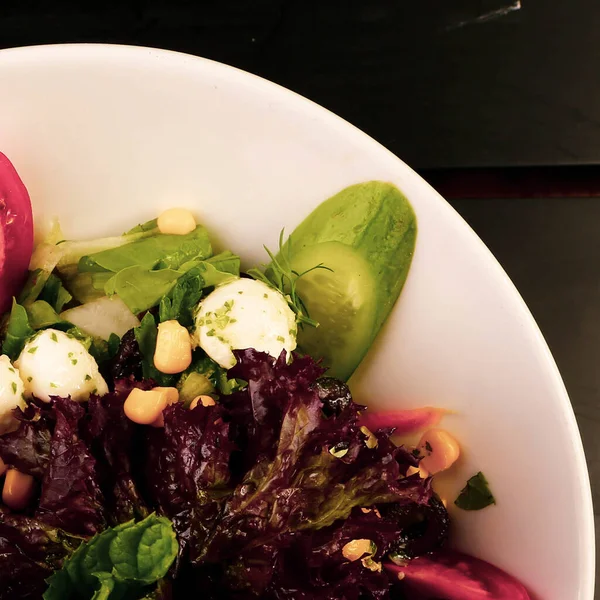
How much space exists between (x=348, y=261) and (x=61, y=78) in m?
0.52

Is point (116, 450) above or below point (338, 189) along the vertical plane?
below

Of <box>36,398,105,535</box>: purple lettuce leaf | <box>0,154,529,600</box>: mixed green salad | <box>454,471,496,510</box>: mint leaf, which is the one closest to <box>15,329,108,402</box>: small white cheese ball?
<box>0,154,529,600</box>: mixed green salad

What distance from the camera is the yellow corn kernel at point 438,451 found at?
1.03m

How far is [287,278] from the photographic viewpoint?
1093 mm

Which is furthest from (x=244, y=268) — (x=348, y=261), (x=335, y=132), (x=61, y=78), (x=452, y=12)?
(x=452, y=12)

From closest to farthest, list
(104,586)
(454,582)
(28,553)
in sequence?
1. (104,586)
2. (28,553)
3. (454,582)

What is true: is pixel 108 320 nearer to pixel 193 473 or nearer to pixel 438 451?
pixel 193 473

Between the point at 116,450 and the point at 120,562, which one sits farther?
the point at 116,450

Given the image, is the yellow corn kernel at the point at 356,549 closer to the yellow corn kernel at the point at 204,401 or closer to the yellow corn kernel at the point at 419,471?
the yellow corn kernel at the point at 419,471

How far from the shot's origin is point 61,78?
3.30 ft

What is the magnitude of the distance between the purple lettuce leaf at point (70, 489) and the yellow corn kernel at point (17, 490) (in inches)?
2.5

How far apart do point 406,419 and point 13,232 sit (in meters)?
0.71

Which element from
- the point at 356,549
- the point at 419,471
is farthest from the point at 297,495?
the point at 419,471

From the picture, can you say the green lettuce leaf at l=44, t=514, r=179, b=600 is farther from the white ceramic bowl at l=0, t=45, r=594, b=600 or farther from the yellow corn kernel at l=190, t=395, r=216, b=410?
the white ceramic bowl at l=0, t=45, r=594, b=600
